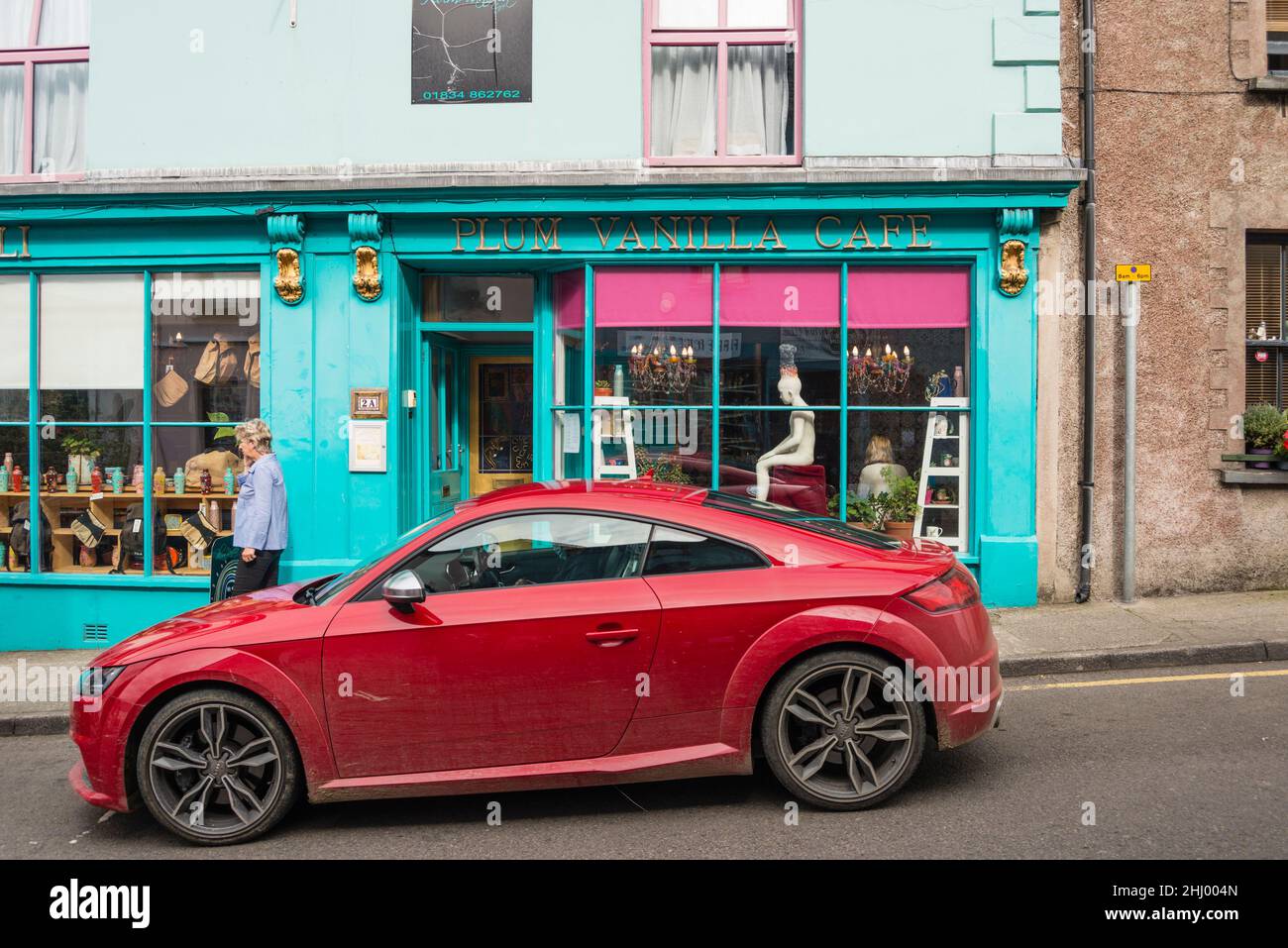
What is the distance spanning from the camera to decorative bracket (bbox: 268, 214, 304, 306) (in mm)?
8977

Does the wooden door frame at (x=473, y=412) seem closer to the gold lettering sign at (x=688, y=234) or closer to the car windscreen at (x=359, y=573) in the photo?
the gold lettering sign at (x=688, y=234)

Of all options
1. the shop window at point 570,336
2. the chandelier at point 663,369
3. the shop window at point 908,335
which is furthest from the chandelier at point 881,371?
the shop window at point 570,336

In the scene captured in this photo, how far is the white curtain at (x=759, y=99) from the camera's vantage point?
9.33 meters

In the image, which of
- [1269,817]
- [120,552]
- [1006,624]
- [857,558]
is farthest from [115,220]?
[1269,817]

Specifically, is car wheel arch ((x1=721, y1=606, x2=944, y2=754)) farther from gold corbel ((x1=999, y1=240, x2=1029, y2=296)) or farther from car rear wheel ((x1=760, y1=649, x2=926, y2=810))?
gold corbel ((x1=999, y1=240, x2=1029, y2=296))

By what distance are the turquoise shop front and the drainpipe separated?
498 mm

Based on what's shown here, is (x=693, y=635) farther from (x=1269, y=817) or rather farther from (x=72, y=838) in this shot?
(x=72, y=838)

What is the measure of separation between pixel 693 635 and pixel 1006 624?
185 inches

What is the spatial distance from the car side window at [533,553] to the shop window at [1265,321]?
7550 mm

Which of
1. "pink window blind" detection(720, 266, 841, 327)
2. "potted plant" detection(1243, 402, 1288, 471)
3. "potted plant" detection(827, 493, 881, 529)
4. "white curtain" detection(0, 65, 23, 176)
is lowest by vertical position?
"potted plant" detection(827, 493, 881, 529)

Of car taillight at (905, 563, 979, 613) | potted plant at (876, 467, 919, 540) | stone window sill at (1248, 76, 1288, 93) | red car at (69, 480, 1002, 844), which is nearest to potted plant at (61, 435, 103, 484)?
red car at (69, 480, 1002, 844)

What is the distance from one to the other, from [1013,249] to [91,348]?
8.65 m

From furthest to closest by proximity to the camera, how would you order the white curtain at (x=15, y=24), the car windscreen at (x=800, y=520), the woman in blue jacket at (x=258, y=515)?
the white curtain at (x=15, y=24) → the woman in blue jacket at (x=258, y=515) → the car windscreen at (x=800, y=520)

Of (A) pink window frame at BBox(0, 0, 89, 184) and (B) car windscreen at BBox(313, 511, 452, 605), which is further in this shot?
(A) pink window frame at BBox(0, 0, 89, 184)
